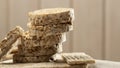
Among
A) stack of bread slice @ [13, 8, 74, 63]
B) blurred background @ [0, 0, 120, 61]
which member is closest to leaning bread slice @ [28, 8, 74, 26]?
stack of bread slice @ [13, 8, 74, 63]

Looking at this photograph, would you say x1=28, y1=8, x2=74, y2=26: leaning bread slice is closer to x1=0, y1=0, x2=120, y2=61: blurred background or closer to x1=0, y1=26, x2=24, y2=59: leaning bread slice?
x1=0, y1=26, x2=24, y2=59: leaning bread slice

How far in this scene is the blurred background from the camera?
1.22 metres

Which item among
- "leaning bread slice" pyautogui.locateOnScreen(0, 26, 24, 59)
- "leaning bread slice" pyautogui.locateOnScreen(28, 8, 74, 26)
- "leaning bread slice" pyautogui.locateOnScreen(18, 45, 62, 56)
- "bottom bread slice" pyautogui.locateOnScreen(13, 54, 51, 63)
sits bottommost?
"bottom bread slice" pyautogui.locateOnScreen(13, 54, 51, 63)

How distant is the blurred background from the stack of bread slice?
0.49 m

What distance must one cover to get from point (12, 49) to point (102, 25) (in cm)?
55

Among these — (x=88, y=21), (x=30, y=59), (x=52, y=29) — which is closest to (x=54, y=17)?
(x=52, y=29)

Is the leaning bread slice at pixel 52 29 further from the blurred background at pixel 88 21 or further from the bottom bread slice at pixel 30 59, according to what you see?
the blurred background at pixel 88 21

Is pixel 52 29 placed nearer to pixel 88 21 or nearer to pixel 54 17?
pixel 54 17

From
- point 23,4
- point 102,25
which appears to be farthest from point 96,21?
point 23,4

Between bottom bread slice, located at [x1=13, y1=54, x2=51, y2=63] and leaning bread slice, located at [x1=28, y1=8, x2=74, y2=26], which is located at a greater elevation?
leaning bread slice, located at [x1=28, y1=8, x2=74, y2=26]

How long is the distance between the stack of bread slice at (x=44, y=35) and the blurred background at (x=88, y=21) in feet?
1.61

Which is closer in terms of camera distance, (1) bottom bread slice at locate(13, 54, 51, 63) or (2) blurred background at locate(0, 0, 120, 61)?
(1) bottom bread slice at locate(13, 54, 51, 63)

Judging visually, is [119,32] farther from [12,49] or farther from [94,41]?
[12,49]

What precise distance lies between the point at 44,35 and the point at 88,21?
546 mm
